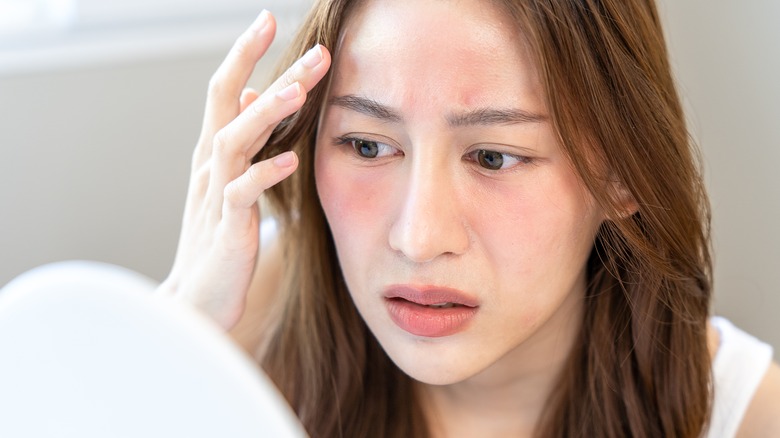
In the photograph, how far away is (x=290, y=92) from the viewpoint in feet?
3.26

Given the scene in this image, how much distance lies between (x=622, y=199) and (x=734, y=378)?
0.37m

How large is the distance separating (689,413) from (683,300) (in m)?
0.16

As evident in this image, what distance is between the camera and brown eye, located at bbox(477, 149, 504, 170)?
38.9 inches

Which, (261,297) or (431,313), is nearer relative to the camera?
(431,313)

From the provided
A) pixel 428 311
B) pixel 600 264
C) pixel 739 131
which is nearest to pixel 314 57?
pixel 428 311

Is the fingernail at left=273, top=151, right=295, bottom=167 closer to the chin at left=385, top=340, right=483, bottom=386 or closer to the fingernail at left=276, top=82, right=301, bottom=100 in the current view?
the fingernail at left=276, top=82, right=301, bottom=100

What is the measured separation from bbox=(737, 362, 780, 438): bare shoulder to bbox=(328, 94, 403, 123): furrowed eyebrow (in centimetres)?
66

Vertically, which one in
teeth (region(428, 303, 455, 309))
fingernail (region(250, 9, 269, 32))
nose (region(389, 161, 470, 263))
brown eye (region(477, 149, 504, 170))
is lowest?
teeth (region(428, 303, 455, 309))

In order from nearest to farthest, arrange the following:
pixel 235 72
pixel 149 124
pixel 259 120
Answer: pixel 259 120 → pixel 235 72 → pixel 149 124

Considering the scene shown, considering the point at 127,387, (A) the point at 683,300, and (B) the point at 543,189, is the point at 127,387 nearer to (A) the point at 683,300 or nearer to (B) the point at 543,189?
(B) the point at 543,189

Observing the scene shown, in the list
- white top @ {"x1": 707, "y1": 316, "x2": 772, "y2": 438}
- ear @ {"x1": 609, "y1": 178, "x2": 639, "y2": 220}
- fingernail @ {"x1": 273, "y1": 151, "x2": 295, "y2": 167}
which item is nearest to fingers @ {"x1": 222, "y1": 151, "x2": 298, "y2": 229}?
fingernail @ {"x1": 273, "y1": 151, "x2": 295, "y2": 167}

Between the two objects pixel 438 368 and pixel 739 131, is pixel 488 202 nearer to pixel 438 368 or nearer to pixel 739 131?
pixel 438 368

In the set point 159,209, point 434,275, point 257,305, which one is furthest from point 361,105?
point 159,209

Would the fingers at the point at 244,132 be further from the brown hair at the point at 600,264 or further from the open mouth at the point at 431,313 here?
the open mouth at the point at 431,313
